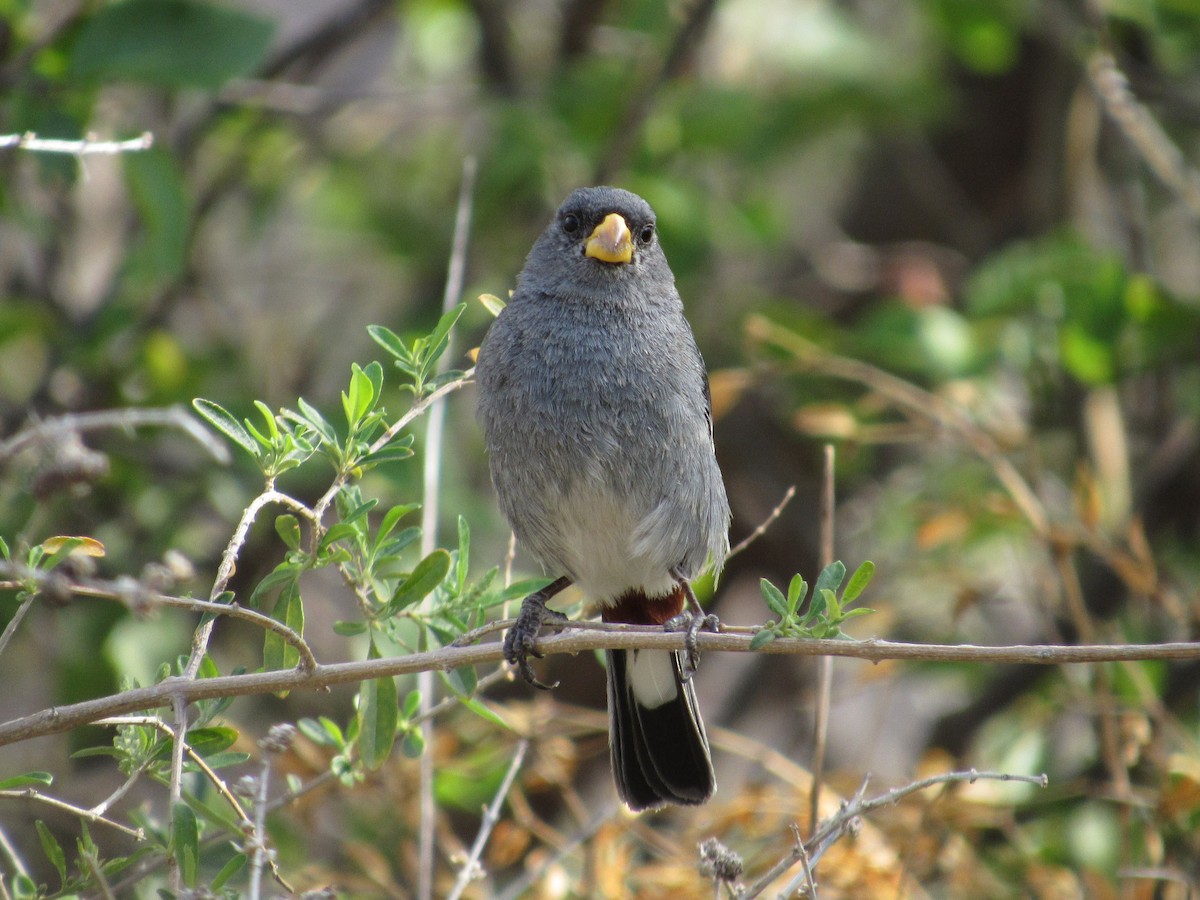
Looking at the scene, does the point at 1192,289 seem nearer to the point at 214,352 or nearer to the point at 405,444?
the point at 214,352

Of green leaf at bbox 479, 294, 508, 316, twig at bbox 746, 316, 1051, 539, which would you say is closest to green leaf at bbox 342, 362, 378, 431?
green leaf at bbox 479, 294, 508, 316

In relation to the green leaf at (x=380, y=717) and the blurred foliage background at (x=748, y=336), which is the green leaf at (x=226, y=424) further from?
the blurred foliage background at (x=748, y=336)

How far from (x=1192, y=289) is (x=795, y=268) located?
1.77m

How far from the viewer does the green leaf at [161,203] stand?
11.2 ft

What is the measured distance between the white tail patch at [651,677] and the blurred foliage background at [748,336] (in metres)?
0.21

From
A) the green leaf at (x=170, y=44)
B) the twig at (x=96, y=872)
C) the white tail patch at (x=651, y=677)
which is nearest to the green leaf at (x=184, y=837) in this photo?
the twig at (x=96, y=872)

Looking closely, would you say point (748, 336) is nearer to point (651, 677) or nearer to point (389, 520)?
point (651, 677)

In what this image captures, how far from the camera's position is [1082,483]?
3639 millimetres

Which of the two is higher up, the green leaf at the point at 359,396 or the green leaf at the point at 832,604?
the green leaf at the point at 359,396

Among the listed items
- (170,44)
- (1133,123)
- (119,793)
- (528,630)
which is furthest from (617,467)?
(1133,123)

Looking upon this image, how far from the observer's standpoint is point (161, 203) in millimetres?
3434

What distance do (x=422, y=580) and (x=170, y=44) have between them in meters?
2.03

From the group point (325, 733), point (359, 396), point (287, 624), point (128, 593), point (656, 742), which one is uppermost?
point (128, 593)

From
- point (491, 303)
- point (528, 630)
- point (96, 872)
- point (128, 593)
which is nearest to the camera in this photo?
point (128, 593)
